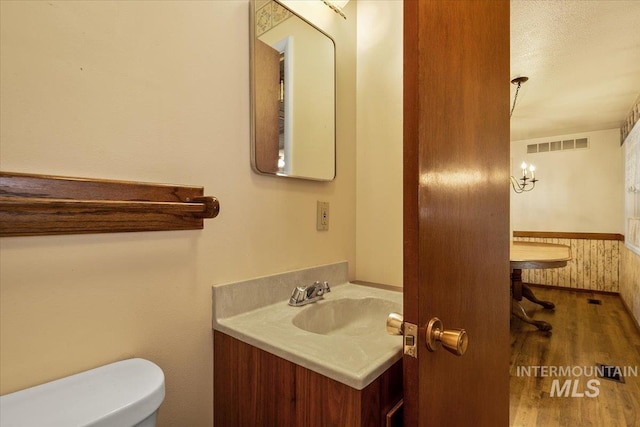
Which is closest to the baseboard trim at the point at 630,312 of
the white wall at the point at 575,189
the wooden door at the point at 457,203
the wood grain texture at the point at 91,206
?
the white wall at the point at 575,189

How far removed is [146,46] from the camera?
81 cm

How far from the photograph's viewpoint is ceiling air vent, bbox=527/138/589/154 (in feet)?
15.7

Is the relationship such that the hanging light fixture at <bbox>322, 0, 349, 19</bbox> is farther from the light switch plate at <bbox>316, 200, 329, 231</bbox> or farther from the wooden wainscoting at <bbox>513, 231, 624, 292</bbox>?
the wooden wainscoting at <bbox>513, 231, 624, 292</bbox>

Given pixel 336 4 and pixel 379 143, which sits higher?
pixel 336 4

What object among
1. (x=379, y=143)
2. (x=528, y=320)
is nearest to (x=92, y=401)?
(x=379, y=143)

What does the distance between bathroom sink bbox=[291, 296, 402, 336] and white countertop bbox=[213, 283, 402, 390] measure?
1cm

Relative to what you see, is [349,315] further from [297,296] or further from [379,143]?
[379,143]

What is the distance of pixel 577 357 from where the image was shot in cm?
257

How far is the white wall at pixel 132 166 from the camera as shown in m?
0.64

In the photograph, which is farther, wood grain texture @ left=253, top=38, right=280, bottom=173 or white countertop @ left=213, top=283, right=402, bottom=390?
wood grain texture @ left=253, top=38, right=280, bottom=173

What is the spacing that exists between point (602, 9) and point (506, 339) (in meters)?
2.29

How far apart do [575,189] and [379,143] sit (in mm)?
4964

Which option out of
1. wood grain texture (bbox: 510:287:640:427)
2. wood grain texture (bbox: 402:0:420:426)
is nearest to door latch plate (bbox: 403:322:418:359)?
wood grain texture (bbox: 402:0:420:426)

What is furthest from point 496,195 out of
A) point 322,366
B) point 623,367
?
point 623,367
